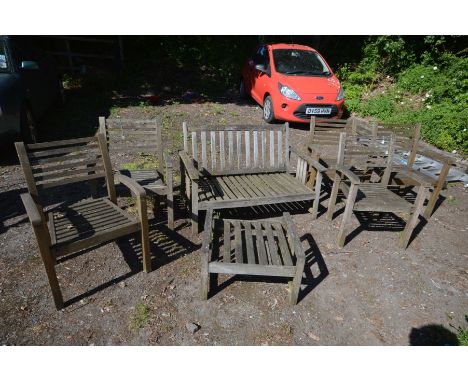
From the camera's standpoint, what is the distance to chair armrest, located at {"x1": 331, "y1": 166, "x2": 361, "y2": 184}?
3518mm

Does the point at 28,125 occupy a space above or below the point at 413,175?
above

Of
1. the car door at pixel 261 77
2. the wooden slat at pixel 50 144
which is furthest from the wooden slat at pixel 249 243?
the car door at pixel 261 77

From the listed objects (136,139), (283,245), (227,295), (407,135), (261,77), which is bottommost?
(227,295)

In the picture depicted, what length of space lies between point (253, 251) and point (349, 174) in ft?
5.04

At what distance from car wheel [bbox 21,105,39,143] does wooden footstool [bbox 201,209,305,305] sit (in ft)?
13.6

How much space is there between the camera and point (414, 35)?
10.2m

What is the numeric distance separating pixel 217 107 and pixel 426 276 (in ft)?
23.3

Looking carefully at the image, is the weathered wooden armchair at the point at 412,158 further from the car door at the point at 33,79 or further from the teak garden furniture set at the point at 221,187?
the car door at the point at 33,79

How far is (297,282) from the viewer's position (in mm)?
2791

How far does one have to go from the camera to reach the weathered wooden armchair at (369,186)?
142 inches

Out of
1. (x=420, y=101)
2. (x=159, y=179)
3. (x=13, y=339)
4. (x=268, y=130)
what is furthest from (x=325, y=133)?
(x=420, y=101)

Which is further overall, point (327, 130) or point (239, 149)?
point (327, 130)

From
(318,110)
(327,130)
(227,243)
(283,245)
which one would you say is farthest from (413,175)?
(318,110)

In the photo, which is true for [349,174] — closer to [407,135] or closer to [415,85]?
[407,135]
